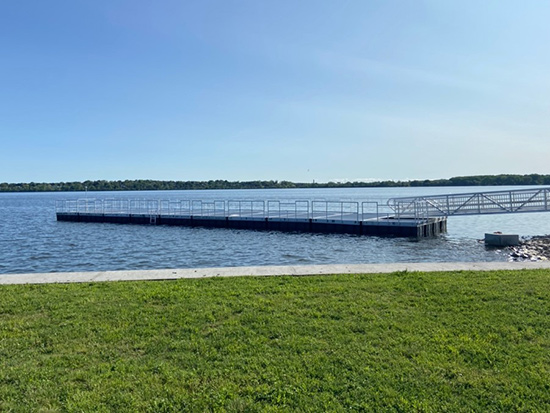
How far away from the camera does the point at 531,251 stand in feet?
60.2

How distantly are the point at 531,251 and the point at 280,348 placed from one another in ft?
57.0

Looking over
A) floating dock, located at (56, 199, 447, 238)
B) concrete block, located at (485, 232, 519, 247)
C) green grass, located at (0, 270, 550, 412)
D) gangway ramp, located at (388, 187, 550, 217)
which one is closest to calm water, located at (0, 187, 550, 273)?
concrete block, located at (485, 232, 519, 247)

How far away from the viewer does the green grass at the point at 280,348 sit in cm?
375

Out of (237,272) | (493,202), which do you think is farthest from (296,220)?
(237,272)

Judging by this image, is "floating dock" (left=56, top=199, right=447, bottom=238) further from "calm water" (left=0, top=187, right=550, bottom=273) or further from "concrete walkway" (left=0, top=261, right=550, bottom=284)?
"concrete walkway" (left=0, top=261, right=550, bottom=284)

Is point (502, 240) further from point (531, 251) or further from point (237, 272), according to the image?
point (237, 272)

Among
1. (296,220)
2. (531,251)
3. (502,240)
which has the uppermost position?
(296,220)

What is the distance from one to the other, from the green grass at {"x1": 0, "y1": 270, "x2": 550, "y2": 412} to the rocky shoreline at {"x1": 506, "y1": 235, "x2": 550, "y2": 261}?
1072cm

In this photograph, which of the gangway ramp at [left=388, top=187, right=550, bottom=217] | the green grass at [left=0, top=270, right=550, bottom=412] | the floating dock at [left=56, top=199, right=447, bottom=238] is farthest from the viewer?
the floating dock at [left=56, top=199, right=447, bottom=238]

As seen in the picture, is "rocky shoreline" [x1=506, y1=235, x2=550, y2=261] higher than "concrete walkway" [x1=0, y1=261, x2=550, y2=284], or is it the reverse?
"concrete walkway" [x1=0, y1=261, x2=550, y2=284]

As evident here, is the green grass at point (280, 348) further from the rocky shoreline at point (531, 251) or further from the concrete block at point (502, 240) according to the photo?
the concrete block at point (502, 240)

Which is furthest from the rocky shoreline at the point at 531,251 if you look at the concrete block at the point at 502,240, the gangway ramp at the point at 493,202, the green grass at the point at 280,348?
the green grass at the point at 280,348

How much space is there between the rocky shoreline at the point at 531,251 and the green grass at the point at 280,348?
10.7 metres

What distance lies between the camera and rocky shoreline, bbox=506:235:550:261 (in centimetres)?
1680
